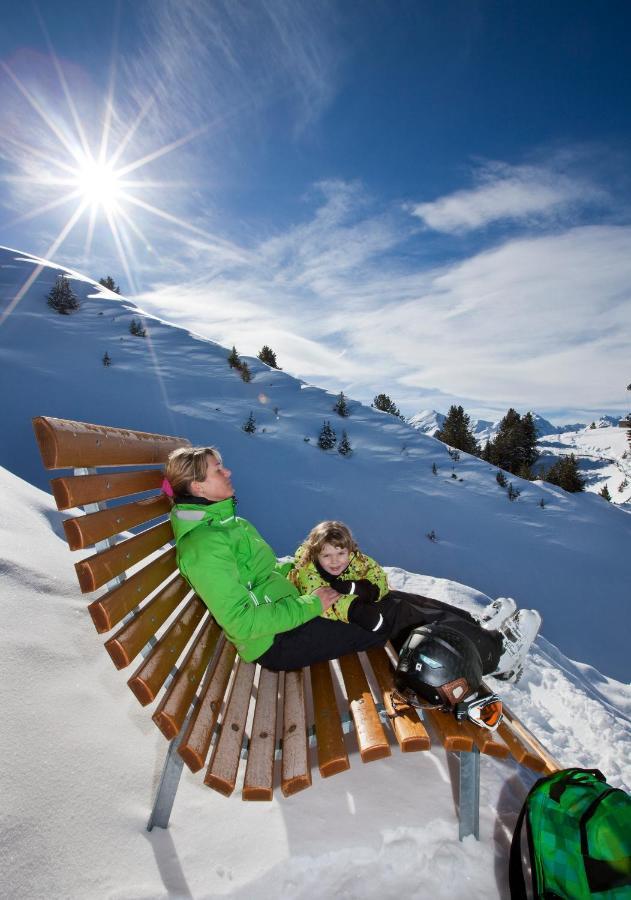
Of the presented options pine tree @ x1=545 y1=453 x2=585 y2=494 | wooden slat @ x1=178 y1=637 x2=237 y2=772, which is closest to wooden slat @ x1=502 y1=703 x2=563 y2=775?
wooden slat @ x1=178 y1=637 x2=237 y2=772

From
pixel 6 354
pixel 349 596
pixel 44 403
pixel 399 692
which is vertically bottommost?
pixel 399 692

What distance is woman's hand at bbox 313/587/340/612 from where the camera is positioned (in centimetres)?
260

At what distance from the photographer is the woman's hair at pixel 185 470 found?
8.20ft

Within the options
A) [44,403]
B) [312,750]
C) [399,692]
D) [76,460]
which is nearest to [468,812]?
[399,692]

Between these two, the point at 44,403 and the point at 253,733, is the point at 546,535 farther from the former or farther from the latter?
the point at 44,403

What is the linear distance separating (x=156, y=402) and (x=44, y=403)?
2977 millimetres

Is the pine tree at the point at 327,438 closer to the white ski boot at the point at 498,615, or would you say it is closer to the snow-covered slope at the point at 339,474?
the snow-covered slope at the point at 339,474

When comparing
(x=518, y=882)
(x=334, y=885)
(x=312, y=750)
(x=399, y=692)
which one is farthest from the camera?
(x=312, y=750)

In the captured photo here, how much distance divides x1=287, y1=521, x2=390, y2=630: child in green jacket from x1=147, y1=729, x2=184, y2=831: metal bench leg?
1191mm

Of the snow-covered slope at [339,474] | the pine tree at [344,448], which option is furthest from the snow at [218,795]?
the pine tree at [344,448]

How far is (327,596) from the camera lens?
8.68 ft

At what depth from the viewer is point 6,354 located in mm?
12648

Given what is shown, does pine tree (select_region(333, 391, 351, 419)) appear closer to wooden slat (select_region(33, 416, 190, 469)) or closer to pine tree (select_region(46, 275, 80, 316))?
pine tree (select_region(46, 275, 80, 316))

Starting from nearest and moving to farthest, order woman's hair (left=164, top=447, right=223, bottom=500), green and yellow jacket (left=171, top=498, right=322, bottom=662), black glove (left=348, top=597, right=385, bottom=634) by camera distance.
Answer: green and yellow jacket (left=171, top=498, right=322, bottom=662) → woman's hair (left=164, top=447, right=223, bottom=500) → black glove (left=348, top=597, right=385, bottom=634)
